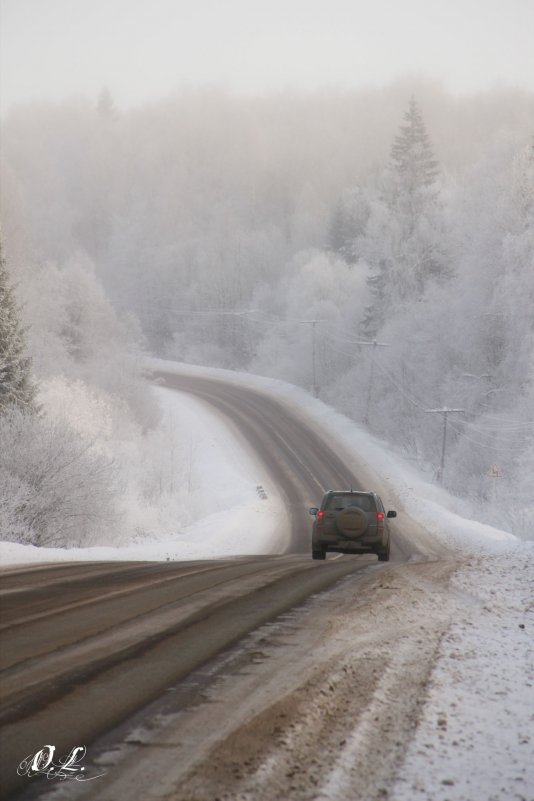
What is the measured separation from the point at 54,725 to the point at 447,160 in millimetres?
129338

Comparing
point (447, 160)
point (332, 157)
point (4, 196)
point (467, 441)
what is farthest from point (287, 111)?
point (467, 441)

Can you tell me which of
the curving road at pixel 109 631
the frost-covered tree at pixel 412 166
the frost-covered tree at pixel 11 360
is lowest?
the curving road at pixel 109 631

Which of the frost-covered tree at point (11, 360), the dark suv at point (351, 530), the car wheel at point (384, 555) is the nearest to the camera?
the dark suv at point (351, 530)

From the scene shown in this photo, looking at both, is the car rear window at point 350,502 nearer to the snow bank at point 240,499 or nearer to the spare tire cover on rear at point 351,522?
the spare tire cover on rear at point 351,522

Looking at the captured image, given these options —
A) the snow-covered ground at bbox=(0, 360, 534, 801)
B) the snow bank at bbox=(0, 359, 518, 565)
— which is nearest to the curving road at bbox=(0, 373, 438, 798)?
the snow-covered ground at bbox=(0, 360, 534, 801)

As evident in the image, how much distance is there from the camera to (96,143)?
152875 millimetres

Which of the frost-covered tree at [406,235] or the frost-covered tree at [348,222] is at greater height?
the frost-covered tree at [348,222]

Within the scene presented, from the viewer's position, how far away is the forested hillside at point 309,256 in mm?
48125

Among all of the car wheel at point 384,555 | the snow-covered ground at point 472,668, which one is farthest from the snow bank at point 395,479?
the car wheel at point 384,555

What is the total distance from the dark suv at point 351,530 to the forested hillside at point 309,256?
12.2 m

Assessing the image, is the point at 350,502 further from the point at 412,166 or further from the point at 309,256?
the point at 309,256

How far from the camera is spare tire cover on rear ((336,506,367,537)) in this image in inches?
707

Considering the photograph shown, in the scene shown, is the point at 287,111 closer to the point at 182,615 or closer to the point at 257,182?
the point at 257,182

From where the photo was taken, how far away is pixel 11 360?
30188mm
